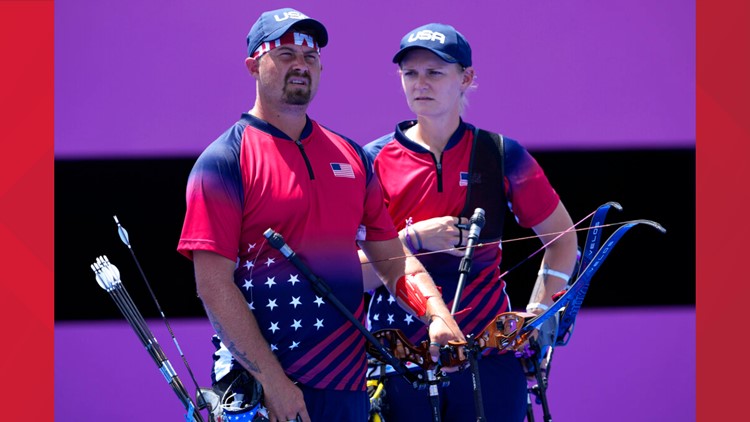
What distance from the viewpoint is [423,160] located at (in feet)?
9.11

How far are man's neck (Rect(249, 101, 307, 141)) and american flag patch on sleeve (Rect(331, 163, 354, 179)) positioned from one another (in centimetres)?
11

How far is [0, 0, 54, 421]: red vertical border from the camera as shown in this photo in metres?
3.36

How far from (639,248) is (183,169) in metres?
1.83

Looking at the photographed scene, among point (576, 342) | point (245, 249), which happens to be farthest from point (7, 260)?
point (576, 342)

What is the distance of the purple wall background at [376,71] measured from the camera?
3570mm

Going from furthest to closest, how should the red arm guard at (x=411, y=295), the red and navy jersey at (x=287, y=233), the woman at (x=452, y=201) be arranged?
the woman at (x=452, y=201) < the red arm guard at (x=411, y=295) < the red and navy jersey at (x=287, y=233)

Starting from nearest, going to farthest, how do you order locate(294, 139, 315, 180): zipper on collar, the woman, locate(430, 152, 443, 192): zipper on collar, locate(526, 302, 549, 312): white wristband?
locate(294, 139, 315, 180): zipper on collar → the woman → locate(430, 152, 443, 192): zipper on collar → locate(526, 302, 549, 312): white wristband

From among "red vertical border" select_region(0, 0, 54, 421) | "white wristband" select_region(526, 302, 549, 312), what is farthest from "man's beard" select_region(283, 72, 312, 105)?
"red vertical border" select_region(0, 0, 54, 421)

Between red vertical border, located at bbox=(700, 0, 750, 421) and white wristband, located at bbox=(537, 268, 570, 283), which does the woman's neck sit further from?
red vertical border, located at bbox=(700, 0, 750, 421)

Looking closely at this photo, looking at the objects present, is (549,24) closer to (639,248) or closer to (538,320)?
(639,248)

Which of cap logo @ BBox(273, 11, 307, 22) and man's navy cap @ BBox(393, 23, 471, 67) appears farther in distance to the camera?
man's navy cap @ BBox(393, 23, 471, 67)

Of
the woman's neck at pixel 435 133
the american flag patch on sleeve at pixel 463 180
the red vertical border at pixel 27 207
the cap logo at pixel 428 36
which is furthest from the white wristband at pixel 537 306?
the red vertical border at pixel 27 207

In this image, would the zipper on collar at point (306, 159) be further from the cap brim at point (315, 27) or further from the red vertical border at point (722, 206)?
the red vertical border at point (722, 206)

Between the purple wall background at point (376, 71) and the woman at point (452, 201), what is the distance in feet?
2.84
